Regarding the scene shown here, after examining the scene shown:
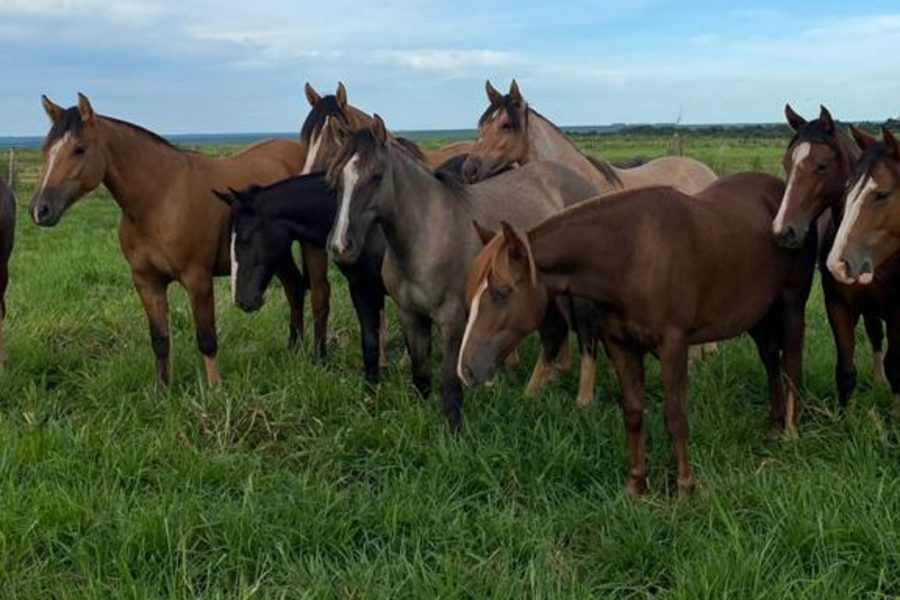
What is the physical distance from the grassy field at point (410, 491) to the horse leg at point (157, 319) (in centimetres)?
13

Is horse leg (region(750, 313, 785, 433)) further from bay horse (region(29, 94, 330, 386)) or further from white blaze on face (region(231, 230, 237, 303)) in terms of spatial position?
bay horse (region(29, 94, 330, 386))

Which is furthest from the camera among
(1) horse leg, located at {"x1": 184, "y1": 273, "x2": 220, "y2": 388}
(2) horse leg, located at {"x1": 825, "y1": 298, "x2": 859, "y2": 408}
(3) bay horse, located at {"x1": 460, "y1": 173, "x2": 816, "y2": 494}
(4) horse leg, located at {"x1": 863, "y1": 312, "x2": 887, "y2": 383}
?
(1) horse leg, located at {"x1": 184, "y1": 273, "x2": 220, "y2": 388}

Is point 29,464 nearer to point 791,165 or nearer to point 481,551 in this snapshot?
point 481,551

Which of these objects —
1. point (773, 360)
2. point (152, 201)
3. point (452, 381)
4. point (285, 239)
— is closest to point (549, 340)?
point (452, 381)

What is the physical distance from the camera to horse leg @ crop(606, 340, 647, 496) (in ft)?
14.3

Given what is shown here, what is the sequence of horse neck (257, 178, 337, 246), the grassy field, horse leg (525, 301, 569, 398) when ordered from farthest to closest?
horse leg (525, 301, 569, 398) < horse neck (257, 178, 337, 246) < the grassy field

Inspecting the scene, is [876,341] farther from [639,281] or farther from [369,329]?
[369,329]

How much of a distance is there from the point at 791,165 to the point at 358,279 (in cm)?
271

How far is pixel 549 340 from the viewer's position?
6.21 meters

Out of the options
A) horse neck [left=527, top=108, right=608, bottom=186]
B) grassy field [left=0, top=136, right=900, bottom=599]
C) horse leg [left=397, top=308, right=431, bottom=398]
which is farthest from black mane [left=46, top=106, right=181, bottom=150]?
horse neck [left=527, top=108, right=608, bottom=186]

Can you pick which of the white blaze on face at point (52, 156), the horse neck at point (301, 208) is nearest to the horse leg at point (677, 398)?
the horse neck at point (301, 208)

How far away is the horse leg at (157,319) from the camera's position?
6059 mm

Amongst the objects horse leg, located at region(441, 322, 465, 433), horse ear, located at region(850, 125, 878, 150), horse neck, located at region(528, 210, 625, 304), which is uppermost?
horse ear, located at region(850, 125, 878, 150)

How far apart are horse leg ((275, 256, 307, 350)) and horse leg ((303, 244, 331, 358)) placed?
0.24 m
